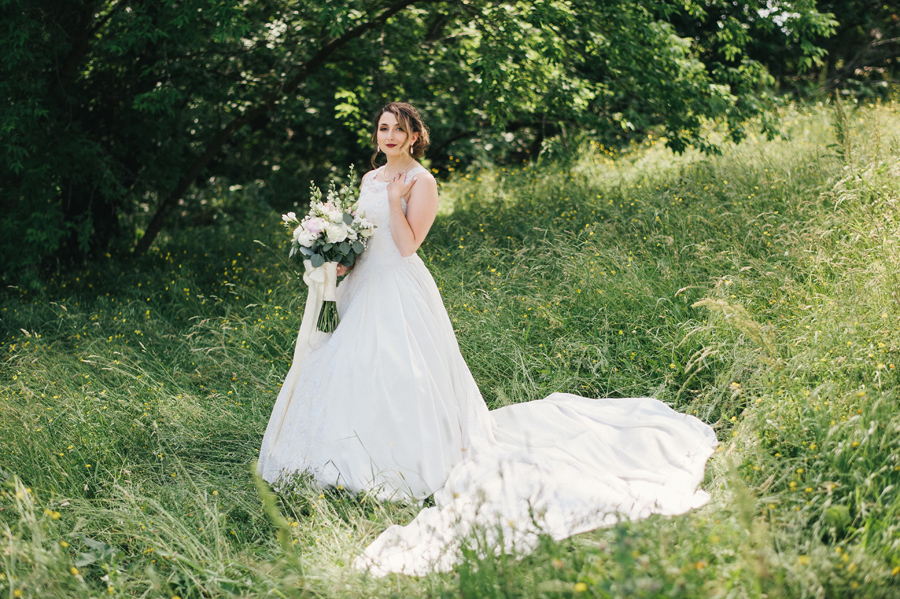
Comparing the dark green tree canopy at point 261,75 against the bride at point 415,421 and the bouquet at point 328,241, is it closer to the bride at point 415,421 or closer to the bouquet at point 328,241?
the bouquet at point 328,241

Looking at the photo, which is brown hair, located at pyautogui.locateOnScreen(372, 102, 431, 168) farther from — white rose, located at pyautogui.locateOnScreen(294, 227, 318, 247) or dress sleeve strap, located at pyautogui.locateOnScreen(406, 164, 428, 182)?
white rose, located at pyautogui.locateOnScreen(294, 227, 318, 247)

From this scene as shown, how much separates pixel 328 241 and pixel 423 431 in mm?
1103

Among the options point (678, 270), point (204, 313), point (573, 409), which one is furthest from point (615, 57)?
point (204, 313)

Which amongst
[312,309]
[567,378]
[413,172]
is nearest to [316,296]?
[312,309]

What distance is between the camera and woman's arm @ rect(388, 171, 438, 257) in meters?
3.45

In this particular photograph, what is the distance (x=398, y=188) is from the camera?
3.48 metres

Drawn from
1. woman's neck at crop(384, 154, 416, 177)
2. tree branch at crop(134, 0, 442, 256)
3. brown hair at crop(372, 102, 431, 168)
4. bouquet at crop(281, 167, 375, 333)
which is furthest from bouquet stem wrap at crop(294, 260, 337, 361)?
tree branch at crop(134, 0, 442, 256)

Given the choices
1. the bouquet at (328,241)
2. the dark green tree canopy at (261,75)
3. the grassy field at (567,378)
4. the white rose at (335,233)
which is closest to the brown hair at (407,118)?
the bouquet at (328,241)

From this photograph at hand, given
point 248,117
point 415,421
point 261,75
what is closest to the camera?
point 415,421

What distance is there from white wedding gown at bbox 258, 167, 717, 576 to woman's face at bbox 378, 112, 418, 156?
0.51 ft

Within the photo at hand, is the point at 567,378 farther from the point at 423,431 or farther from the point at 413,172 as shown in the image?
the point at 413,172

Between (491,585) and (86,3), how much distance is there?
735 cm

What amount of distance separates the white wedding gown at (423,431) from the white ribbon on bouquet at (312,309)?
16 mm

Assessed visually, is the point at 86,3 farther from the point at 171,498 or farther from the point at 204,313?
the point at 171,498
